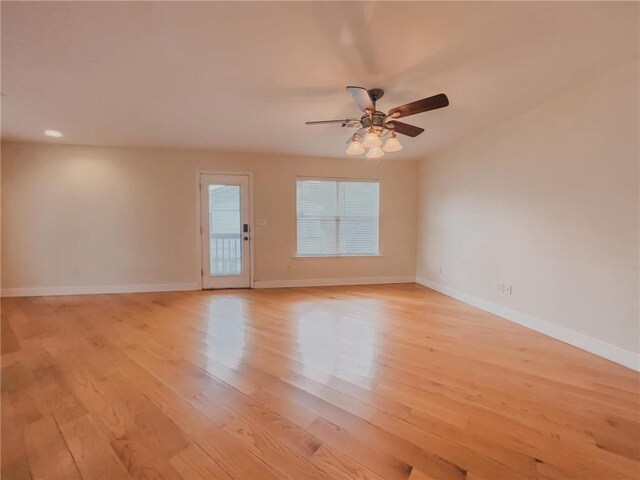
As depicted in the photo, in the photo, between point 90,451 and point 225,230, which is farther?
point 225,230

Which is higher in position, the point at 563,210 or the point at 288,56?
the point at 288,56

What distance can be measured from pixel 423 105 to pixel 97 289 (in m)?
5.36

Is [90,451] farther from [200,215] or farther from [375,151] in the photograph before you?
[200,215]

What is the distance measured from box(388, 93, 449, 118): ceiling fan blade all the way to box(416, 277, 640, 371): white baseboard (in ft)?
8.28

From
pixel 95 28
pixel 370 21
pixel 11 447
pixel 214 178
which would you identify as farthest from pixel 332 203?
pixel 11 447

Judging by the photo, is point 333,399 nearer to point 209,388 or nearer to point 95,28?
point 209,388

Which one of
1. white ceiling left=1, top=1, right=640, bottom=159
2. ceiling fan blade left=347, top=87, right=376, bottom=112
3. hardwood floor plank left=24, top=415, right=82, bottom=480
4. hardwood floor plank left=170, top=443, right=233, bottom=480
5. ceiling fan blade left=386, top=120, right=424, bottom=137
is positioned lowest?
hardwood floor plank left=24, top=415, right=82, bottom=480

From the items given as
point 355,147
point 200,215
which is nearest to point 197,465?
point 355,147

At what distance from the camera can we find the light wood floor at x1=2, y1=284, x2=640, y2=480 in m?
1.35

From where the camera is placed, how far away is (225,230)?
4.91 m

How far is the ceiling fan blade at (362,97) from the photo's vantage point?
2098mm

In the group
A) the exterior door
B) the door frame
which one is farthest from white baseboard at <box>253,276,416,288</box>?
the door frame

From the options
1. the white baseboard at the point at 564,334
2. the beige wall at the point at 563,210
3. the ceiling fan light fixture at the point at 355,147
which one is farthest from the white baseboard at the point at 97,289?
the beige wall at the point at 563,210

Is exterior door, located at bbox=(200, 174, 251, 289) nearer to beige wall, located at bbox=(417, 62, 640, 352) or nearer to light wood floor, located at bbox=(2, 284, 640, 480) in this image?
light wood floor, located at bbox=(2, 284, 640, 480)
